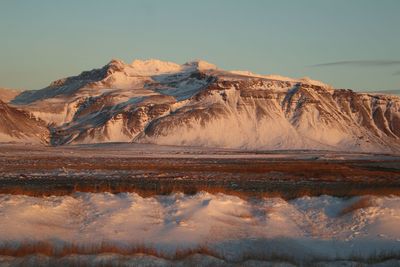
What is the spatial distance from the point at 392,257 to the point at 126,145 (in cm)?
15214

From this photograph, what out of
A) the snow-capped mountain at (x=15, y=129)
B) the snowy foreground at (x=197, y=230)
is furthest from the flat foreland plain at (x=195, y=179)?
the snow-capped mountain at (x=15, y=129)

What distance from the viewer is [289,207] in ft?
81.7

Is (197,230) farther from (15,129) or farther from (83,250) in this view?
(15,129)

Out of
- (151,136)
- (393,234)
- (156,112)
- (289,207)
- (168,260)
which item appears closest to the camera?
(168,260)

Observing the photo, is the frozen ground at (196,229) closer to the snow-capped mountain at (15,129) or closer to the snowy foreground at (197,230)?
the snowy foreground at (197,230)

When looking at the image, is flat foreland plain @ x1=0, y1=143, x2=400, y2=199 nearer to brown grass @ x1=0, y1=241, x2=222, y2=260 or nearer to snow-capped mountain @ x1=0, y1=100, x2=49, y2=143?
brown grass @ x1=0, y1=241, x2=222, y2=260

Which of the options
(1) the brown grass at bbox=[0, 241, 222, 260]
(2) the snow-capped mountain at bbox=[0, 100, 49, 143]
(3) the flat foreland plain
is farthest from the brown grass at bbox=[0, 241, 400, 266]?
(2) the snow-capped mountain at bbox=[0, 100, 49, 143]

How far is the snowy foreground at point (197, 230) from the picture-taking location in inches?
647

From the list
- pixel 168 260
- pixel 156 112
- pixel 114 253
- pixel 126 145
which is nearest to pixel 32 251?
pixel 114 253

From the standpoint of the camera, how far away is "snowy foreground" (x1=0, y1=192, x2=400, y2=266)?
647 inches

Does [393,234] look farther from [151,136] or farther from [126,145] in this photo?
[151,136]

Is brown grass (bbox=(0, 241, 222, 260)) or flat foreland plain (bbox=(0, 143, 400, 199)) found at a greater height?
brown grass (bbox=(0, 241, 222, 260))

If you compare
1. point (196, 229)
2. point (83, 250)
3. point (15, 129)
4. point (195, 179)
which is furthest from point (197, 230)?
point (15, 129)

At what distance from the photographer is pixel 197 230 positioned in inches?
813
